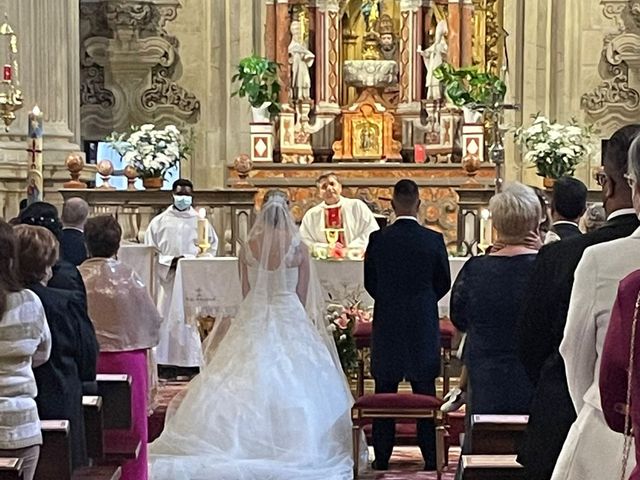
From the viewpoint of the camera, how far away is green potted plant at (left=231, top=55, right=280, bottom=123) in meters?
14.5

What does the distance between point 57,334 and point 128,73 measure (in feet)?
38.5

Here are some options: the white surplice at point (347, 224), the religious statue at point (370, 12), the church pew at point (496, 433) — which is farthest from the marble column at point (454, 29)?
the church pew at point (496, 433)

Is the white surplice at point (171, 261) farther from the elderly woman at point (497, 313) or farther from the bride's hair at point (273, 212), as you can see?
the elderly woman at point (497, 313)

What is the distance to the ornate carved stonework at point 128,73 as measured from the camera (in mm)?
16484

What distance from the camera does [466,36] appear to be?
51.2 ft

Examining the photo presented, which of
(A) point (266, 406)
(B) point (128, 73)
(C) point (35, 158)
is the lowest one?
(A) point (266, 406)

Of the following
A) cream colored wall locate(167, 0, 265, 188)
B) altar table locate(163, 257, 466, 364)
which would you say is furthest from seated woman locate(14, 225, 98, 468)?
cream colored wall locate(167, 0, 265, 188)

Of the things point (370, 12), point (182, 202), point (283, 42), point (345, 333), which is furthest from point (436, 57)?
point (345, 333)

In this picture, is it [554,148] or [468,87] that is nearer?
[554,148]

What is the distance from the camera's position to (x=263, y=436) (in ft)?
24.5

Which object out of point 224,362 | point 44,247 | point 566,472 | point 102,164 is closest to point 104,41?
point 102,164

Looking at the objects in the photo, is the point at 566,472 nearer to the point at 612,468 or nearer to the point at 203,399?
the point at 612,468

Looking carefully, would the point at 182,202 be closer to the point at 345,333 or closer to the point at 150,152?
the point at 150,152

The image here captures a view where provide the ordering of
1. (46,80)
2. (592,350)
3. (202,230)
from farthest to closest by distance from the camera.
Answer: (46,80), (202,230), (592,350)
